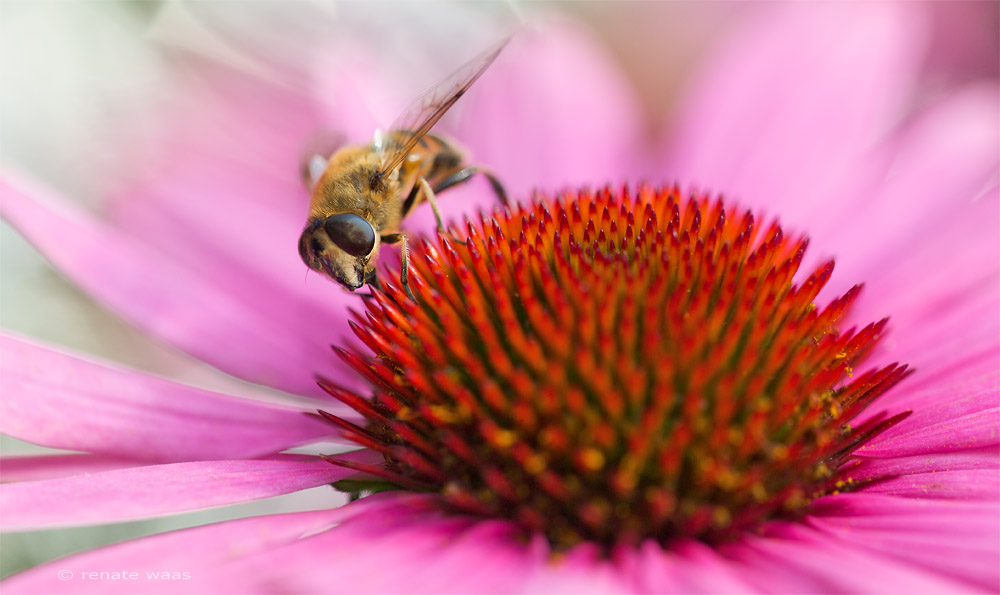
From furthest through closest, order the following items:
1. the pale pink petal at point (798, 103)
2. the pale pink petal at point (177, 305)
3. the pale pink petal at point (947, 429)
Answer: the pale pink petal at point (798, 103), the pale pink petal at point (177, 305), the pale pink petal at point (947, 429)

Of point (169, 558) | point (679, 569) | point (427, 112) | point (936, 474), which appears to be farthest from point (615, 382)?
point (427, 112)

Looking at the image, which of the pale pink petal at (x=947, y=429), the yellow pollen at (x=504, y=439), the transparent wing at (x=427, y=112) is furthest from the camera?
the transparent wing at (x=427, y=112)

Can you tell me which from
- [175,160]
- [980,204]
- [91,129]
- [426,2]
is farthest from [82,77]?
[980,204]

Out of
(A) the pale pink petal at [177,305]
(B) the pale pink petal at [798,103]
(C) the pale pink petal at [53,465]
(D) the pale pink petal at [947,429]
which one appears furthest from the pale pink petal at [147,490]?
(B) the pale pink petal at [798,103]

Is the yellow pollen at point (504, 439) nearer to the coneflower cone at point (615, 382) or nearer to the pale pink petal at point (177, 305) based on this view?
the coneflower cone at point (615, 382)

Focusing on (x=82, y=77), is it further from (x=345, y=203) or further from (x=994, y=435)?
(x=994, y=435)

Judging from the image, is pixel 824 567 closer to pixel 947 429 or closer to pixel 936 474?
pixel 936 474
